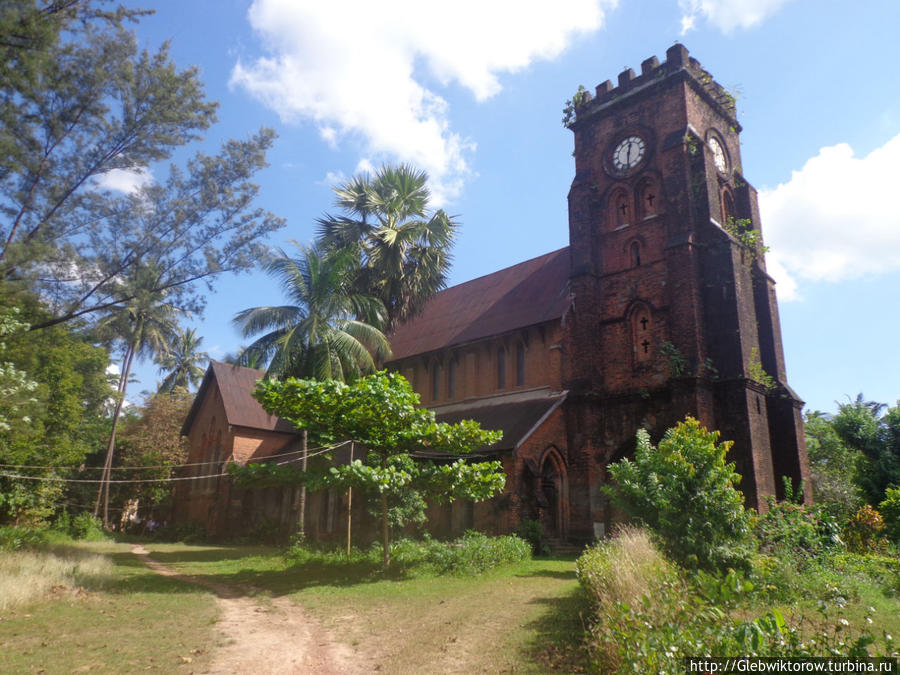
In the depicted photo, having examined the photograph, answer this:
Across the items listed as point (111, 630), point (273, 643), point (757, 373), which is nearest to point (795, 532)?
point (757, 373)

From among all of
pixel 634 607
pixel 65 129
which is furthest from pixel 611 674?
pixel 65 129

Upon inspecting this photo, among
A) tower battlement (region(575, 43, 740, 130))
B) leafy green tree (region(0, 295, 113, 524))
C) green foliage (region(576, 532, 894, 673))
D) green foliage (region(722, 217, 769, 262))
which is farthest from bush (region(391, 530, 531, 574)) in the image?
tower battlement (region(575, 43, 740, 130))

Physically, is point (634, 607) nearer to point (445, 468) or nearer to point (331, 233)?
point (445, 468)

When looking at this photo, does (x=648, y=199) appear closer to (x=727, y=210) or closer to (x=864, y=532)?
(x=727, y=210)

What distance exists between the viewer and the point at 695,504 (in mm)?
10102

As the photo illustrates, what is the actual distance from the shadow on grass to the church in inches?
313

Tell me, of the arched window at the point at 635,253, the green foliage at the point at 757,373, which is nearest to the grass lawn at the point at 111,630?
the green foliage at the point at 757,373

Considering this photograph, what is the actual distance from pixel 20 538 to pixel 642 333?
20.8 meters

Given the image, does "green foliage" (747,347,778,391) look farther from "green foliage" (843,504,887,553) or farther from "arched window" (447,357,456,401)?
"arched window" (447,357,456,401)

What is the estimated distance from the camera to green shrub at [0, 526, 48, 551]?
16.8 m

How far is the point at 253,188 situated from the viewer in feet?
57.3

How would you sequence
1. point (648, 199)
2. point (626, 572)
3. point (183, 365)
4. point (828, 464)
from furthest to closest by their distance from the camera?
1. point (183, 365)
2. point (828, 464)
3. point (648, 199)
4. point (626, 572)

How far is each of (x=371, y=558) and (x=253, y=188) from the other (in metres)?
11.0

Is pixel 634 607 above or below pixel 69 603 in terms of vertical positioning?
above
